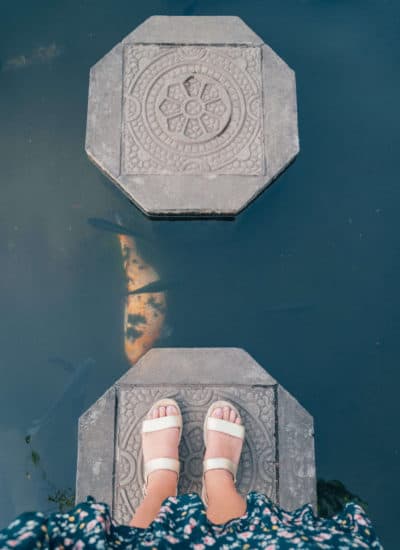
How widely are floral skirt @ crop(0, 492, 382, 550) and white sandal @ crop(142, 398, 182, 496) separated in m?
0.39

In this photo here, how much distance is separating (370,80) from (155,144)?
0.98 metres

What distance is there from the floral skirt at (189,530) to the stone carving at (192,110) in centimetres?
117

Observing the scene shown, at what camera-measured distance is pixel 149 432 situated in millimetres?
1612

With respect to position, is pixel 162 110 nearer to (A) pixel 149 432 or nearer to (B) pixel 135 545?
(A) pixel 149 432

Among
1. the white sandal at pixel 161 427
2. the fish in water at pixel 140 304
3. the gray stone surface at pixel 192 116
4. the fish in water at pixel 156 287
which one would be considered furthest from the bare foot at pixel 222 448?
the gray stone surface at pixel 192 116

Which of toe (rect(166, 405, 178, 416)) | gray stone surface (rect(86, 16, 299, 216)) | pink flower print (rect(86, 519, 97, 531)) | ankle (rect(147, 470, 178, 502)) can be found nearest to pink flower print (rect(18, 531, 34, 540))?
pink flower print (rect(86, 519, 97, 531))

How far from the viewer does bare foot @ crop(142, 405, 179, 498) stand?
1546 millimetres

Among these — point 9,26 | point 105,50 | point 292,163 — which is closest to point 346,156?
point 292,163

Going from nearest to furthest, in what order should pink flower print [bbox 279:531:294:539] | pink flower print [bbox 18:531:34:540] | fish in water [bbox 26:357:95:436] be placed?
1. pink flower print [bbox 18:531:34:540]
2. pink flower print [bbox 279:531:294:539]
3. fish in water [bbox 26:357:95:436]

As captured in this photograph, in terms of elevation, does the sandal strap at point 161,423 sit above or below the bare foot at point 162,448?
above

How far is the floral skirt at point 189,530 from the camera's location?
930 millimetres

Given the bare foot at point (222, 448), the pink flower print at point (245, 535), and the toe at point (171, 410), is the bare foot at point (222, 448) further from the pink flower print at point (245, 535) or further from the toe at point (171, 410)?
the pink flower print at point (245, 535)

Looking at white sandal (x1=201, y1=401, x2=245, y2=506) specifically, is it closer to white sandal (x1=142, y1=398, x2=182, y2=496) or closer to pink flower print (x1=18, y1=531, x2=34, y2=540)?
white sandal (x1=142, y1=398, x2=182, y2=496)

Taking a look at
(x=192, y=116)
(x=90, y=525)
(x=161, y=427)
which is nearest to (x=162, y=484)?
(x=161, y=427)
